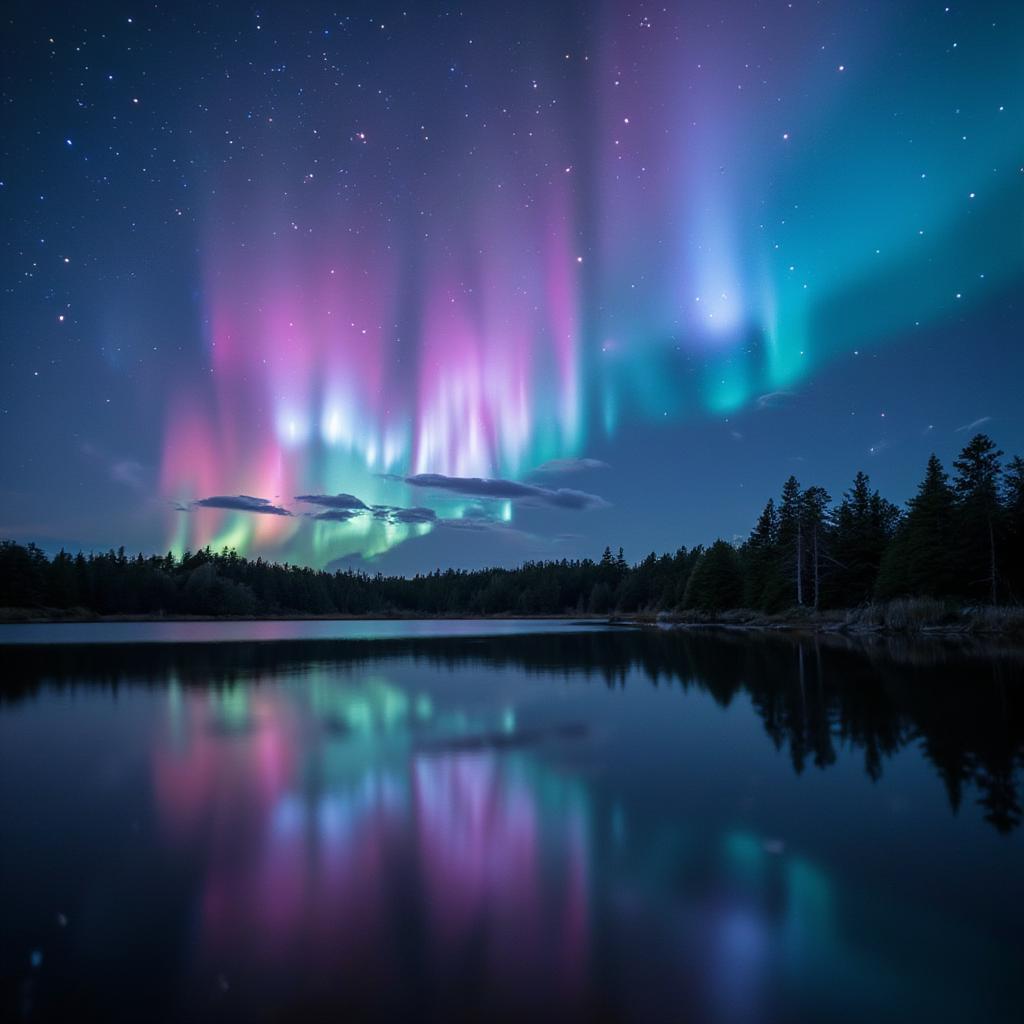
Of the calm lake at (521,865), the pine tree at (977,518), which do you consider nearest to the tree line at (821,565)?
the pine tree at (977,518)

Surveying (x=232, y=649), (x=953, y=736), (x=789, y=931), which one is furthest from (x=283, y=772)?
(x=232, y=649)

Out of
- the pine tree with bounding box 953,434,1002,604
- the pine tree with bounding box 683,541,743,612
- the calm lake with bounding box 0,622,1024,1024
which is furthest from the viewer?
the pine tree with bounding box 683,541,743,612

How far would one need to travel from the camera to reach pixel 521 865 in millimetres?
7762

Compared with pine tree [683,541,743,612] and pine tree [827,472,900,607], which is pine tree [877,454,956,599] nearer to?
pine tree [827,472,900,607]

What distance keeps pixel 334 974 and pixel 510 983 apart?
146cm

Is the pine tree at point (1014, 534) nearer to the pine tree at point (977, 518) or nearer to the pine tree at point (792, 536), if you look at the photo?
the pine tree at point (977, 518)

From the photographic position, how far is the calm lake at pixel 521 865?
17.0ft

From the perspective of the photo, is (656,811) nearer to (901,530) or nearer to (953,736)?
(953,736)

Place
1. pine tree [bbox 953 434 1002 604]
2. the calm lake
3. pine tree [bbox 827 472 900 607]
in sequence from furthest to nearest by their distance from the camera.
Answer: pine tree [bbox 827 472 900 607] < pine tree [bbox 953 434 1002 604] < the calm lake

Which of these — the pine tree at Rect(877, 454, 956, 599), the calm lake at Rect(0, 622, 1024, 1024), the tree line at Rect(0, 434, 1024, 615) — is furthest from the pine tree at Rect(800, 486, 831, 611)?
the calm lake at Rect(0, 622, 1024, 1024)

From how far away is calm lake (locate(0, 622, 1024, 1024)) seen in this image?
5.18 metres

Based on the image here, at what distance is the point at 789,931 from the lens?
6.09m

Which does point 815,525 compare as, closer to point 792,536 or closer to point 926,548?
point 792,536

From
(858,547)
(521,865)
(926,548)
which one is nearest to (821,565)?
(858,547)
